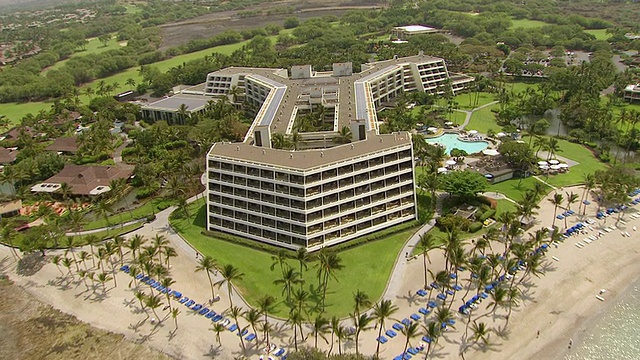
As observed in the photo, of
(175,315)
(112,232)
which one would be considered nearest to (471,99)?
(112,232)

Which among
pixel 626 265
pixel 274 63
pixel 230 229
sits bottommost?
pixel 626 265

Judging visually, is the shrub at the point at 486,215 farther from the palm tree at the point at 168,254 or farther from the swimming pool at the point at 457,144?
the palm tree at the point at 168,254

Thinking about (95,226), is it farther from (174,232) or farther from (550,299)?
(550,299)

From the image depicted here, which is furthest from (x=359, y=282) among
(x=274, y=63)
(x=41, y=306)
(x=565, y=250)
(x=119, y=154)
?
(x=274, y=63)

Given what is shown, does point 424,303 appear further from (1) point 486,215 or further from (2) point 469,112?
(2) point 469,112

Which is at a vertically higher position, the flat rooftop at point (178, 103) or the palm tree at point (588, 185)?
the flat rooftop at point (178, 103)

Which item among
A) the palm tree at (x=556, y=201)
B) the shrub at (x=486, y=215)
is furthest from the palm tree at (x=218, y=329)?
the palm tree at (x=556, y=201)
